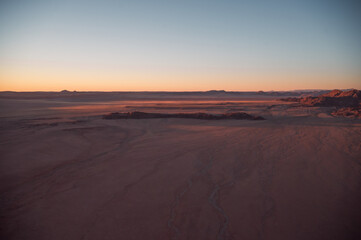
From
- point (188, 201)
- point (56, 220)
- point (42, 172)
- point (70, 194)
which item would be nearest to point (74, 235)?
point (56, 220)

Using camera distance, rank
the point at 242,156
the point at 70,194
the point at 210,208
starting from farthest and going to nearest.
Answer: the point at 242,156 < the point at 70,194 < the point at 210,208

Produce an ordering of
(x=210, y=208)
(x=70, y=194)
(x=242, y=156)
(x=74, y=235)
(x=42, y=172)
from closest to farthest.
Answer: (x=74, y=235) < (x=210, y=208) < (x=70, y=194) < (x=42, y=172) < (x=242, y=156)

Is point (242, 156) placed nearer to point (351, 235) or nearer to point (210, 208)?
point (210, 208)

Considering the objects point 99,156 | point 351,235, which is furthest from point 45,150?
point 351,235

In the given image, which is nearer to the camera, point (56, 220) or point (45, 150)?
point (56, 220)

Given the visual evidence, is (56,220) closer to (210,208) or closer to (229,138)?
(210,208)

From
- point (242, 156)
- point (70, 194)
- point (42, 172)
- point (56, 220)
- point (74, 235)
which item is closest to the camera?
point (74, 235)
